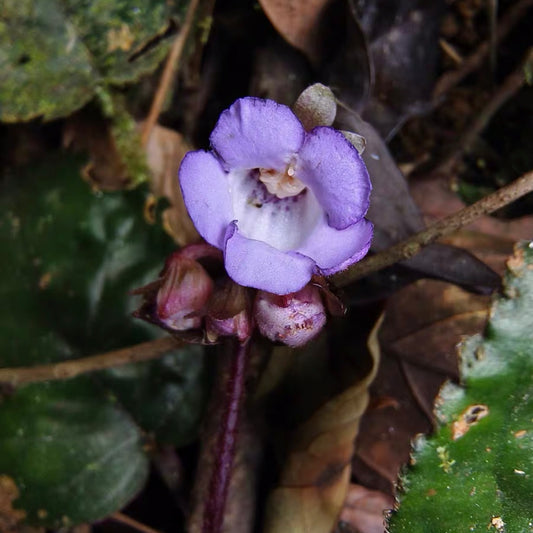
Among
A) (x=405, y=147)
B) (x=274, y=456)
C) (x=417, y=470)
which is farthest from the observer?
(x=405, y=147)

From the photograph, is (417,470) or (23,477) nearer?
(417,470)

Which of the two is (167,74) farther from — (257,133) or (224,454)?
(224,454)

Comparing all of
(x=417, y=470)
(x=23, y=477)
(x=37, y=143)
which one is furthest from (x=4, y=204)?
(x=417, y=470)

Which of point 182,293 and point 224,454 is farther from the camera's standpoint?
point 224,454

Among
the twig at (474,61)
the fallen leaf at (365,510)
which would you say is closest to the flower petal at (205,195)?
the fallen leaf at (365,510)

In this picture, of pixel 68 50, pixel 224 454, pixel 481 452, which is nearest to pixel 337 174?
pixel 481 452

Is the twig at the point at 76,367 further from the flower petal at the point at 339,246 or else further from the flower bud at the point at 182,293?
the flower petal at the point at 339,246

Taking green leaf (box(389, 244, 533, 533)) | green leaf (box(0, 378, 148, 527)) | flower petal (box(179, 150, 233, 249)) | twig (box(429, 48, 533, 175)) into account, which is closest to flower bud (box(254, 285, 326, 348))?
flower petal (box(179, 150, 233, 249))

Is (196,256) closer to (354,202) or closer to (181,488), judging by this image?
(354,202)
